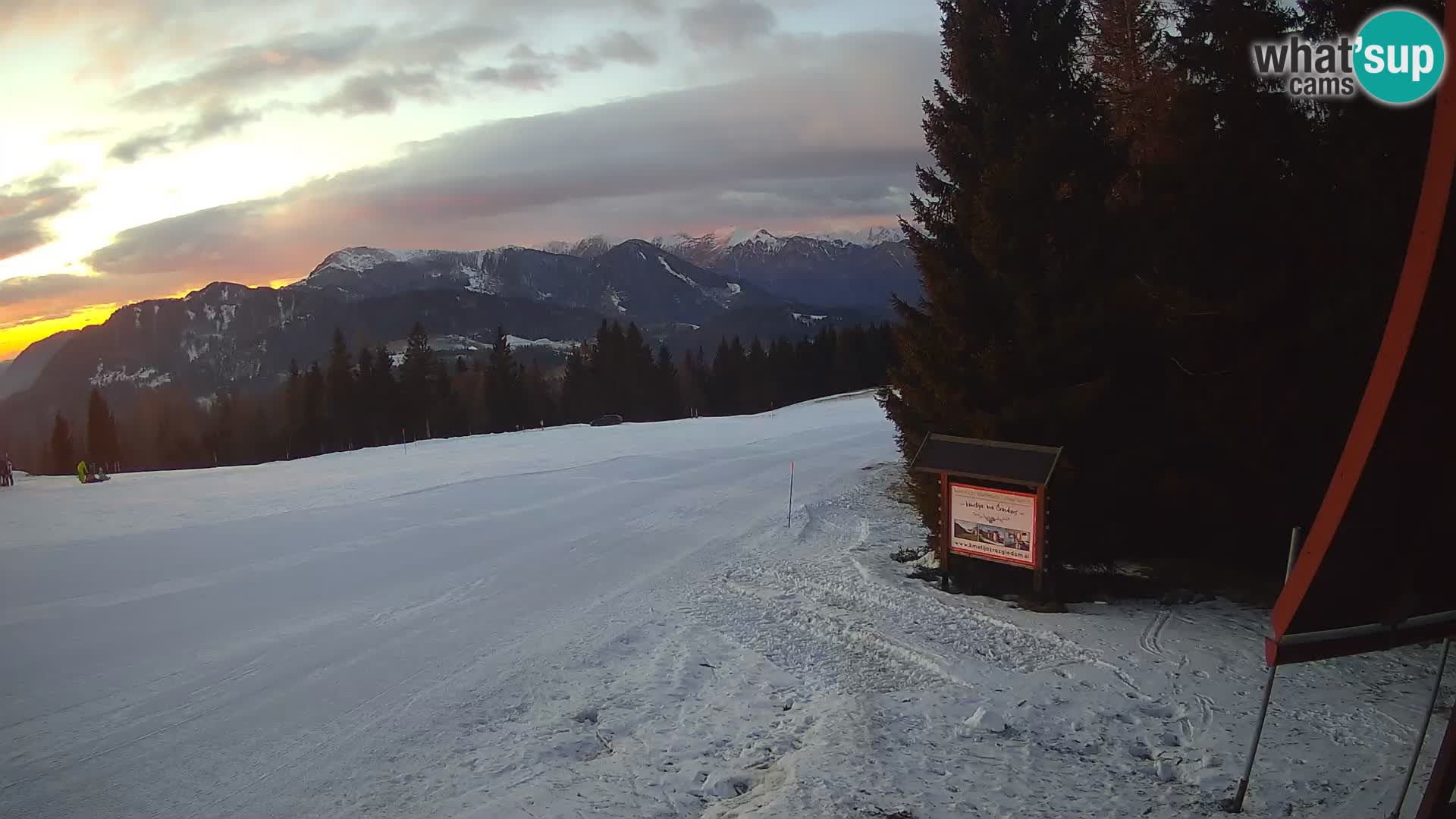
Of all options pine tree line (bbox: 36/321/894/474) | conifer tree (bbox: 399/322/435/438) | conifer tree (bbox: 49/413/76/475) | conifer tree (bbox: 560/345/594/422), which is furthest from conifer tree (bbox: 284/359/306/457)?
conifer tree (bbox: 560/345/594/422)

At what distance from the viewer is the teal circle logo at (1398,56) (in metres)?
9.48

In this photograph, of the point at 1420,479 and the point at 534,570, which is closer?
the point at 1420,479

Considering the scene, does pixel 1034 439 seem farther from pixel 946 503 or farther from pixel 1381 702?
pixel 1381 702

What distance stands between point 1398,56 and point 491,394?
67577 millimetres

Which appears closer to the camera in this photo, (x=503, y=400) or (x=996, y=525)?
(x=996, y=525)

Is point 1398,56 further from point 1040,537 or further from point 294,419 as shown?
point 294,419

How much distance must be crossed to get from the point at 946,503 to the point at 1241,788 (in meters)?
7.14

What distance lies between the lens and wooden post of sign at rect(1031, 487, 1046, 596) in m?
12.4

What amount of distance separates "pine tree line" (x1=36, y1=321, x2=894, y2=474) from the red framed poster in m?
46.2

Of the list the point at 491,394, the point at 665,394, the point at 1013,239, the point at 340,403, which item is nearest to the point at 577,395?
the point at 665,394

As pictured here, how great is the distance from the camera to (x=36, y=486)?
28.6 meters

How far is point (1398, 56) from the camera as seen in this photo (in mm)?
9852

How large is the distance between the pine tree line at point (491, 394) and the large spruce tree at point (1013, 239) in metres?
44.8

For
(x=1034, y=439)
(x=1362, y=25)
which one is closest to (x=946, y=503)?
(x=1034, y=439)
